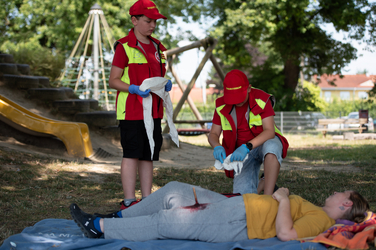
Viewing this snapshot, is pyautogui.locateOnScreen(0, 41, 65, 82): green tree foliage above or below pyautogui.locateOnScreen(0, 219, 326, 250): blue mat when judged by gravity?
above

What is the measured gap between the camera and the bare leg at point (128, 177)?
2.79 meters

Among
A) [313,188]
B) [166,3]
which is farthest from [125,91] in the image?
[166,3]

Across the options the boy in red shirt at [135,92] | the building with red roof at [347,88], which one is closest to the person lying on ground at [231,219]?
the boy in red shirt at [135,92]

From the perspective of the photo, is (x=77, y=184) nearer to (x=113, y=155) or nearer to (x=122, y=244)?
(x=122, y=244)

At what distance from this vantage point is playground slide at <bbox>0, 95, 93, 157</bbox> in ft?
18.1

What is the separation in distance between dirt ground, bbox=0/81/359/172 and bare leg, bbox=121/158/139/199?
213 centimetres

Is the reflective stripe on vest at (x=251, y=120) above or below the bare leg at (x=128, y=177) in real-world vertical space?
above

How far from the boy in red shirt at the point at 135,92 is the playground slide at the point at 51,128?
3.00 m

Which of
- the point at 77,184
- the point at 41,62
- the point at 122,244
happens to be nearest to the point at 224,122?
the point at 122,244

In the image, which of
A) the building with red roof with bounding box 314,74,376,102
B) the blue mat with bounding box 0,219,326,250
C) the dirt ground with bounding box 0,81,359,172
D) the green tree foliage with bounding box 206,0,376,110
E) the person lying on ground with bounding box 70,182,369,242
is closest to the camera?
the blue mat with bounding box 0,219,326,250

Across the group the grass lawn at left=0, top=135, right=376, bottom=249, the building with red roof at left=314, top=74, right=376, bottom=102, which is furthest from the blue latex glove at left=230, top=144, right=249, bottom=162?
the building with red roof at left=314, top=74, right=376, bottom=102

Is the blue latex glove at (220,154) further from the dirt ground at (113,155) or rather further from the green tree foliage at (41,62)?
the green tree foliage at (41,62)

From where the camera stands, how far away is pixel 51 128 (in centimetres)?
562

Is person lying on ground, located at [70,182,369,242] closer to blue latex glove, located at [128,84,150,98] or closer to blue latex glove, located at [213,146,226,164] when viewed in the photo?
blue latex glove, located at [213,146,226,164]
